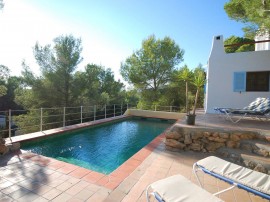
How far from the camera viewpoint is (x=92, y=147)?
5.63 meters

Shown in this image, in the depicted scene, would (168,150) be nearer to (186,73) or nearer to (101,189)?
(101,189)

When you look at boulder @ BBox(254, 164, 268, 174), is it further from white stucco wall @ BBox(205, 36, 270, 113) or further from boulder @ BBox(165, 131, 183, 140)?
white stucco wall @ BBox(205, 36, 270, 113)

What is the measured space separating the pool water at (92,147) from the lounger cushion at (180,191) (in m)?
2.47

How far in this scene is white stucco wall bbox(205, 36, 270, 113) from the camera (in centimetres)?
741

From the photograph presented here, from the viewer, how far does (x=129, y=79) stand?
1772 centimetres

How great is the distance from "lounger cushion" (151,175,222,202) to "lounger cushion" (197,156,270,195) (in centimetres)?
55

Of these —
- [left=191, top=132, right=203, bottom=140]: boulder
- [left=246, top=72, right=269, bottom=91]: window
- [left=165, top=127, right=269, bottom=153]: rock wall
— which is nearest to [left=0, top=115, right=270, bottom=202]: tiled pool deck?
[left=165, top=127, right=269, bottom=153]: rock wall

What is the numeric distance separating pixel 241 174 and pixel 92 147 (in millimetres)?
4504

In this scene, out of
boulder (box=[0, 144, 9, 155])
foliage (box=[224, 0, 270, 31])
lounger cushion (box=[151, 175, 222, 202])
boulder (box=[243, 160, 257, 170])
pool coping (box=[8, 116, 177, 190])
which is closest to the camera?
lounger cushion (box=[151, 175, 222, 202])

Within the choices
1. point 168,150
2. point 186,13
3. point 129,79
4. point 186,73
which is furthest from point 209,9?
point 129,79

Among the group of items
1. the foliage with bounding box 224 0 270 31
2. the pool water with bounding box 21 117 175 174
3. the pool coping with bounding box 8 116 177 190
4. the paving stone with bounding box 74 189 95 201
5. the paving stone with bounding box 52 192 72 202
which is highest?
the foliage with bounding box 224 0 270 31

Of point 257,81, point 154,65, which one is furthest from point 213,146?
point 154,65

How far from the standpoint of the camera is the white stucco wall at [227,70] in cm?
741

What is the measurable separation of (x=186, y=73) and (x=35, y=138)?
16.5 ft
